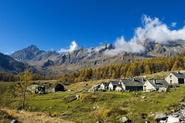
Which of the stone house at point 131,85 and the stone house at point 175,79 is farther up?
the stone house at point 175,79

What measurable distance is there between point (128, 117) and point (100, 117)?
22.6ft

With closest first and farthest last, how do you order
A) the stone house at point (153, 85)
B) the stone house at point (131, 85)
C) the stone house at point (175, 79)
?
the stone house at point (153, 85)
the stone house at point (131, 85)
the stone house at point (175, 79)

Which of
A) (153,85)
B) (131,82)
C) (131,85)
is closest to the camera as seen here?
(153,85)

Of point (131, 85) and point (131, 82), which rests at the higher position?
point (131, 82)

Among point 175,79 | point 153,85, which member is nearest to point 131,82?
point 153,85

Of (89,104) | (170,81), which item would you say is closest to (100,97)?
(89,104)

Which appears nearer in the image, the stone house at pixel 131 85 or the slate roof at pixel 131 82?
the stone house at pixel 131 85

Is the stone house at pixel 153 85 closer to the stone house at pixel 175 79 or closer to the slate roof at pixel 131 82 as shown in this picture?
the slate roof at pixel 131 82

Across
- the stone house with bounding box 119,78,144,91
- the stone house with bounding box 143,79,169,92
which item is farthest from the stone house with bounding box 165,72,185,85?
the stone house with bounding box 119,78,144,91

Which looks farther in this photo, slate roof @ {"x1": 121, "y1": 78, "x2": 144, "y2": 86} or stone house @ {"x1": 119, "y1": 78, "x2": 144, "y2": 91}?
slate roof @ {"x1": 121, "y1": 78, "x2": 144, "y2": 86}

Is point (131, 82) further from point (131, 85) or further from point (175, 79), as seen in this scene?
point (175, 79)

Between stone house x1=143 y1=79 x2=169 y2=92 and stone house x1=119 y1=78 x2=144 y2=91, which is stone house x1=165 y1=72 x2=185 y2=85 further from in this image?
stone house x1=119 y1=78 x2=144 y2=91

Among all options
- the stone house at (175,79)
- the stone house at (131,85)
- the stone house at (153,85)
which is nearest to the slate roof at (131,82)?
the stone house at (131,85)

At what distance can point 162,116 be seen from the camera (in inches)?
1706
